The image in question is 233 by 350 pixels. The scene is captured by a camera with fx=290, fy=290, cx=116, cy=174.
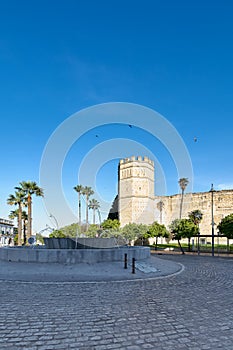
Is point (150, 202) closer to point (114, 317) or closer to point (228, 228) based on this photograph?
point (228, 228)

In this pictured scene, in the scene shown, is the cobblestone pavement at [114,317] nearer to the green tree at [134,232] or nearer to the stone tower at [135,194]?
the green tree at [134,232]

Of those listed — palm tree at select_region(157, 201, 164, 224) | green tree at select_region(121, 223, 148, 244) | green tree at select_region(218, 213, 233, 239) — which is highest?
palm tree at select_region(157, 201, 164, 224)

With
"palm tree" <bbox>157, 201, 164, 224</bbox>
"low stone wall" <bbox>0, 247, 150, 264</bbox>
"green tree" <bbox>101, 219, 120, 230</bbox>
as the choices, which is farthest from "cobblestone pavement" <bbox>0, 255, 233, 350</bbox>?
"palm tree" <bbox>157, 201, 164, 224</bbox>

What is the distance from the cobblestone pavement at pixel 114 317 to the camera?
4605mm

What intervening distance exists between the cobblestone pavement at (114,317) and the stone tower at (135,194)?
51.1 m

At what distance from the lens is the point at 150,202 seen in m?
63.9

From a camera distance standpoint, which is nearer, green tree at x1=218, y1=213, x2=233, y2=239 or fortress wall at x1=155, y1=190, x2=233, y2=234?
green tree at x1=218, y1=213, x2=233, y2=239

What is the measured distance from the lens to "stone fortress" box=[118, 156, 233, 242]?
2301 inches

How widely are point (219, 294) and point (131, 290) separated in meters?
2.57

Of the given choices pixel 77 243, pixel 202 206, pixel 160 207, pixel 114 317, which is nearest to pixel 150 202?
pixel 160 207

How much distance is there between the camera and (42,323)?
215 inches

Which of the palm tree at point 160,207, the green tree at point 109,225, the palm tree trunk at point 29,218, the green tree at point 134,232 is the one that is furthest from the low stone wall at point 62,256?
the palm tree at point 160,207

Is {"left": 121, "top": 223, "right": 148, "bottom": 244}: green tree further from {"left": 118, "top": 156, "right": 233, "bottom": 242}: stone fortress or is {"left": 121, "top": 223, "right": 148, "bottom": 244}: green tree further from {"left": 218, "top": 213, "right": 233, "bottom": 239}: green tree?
{"left": 218, "top": 213, "right": 233, "bottom": 239}: green tree

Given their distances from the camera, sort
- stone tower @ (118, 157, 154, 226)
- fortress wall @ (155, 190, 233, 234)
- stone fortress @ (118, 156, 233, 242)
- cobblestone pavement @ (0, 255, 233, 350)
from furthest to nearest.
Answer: stone tower @ (118, 157, 154, 226) → stone fortress @ (118, 156, 233, 242) → fortress wall @ (155, 190, 233, 234) → cobblestone pavement @ (0, 255, 233, 350)
